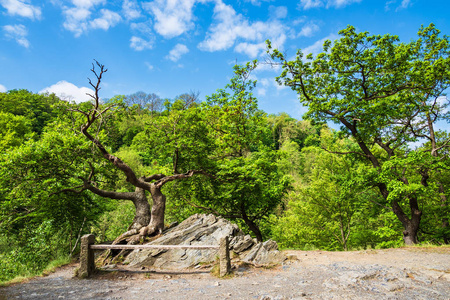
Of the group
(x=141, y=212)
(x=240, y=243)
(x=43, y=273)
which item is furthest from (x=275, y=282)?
(x=43, y=273)

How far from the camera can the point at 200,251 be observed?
9.04 meters

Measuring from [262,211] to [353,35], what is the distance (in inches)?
435

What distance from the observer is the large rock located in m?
8.66

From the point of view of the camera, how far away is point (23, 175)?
9906 millimetres

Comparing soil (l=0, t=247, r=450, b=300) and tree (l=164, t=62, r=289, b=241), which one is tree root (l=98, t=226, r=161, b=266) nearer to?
soil (l=0, t=247, r=450, b=300)

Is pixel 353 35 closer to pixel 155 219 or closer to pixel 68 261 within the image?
pixel 155 219

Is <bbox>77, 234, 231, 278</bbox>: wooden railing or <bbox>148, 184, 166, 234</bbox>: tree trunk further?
<bbox>148, 184, 166, 234</bbox>: tree trunk

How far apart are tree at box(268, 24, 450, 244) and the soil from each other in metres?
4.75

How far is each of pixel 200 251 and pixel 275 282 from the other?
11.2 ft

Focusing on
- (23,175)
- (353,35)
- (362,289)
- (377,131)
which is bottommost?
(362,289)

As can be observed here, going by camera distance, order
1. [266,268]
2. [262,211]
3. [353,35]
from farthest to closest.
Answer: [262,211] → [353,35] → [266,268]

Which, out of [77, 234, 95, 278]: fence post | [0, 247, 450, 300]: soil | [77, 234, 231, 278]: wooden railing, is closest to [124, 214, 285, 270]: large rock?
[0, 247, 450, 300]: soil

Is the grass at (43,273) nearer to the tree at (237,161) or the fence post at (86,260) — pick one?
the fence post at (86,260)

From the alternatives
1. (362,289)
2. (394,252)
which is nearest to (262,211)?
(394,252)
